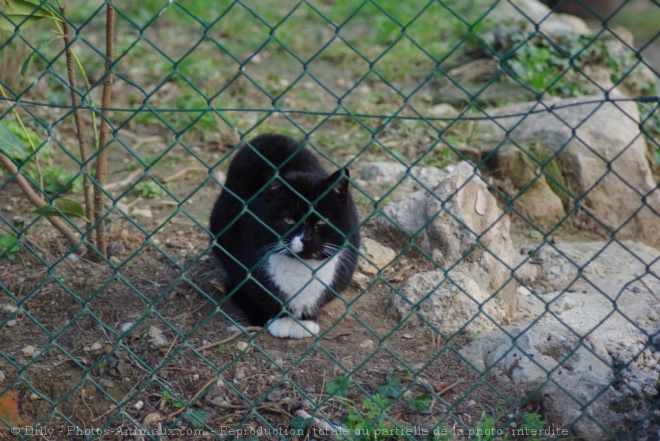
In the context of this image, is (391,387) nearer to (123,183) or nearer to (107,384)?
(107,384)

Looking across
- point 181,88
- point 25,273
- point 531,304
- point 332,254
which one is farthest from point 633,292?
point 181,88

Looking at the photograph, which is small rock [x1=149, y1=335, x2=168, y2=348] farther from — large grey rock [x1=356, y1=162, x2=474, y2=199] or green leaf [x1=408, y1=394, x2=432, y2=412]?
large grey rock [x1=356, y1=162, x2=474, y2=199]

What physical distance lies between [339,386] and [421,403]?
1.06ft

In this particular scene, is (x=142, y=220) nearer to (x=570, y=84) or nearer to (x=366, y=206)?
(x=366, y=206)

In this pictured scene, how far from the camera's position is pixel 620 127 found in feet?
16.0

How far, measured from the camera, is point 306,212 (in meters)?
3.22

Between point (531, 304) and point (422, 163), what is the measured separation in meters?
1.54

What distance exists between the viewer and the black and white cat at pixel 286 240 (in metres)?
3.22

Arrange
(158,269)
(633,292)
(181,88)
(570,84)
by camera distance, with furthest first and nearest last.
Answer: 1. (181,88)
2. (570,84)
3. (158,269)
4. (633,292)

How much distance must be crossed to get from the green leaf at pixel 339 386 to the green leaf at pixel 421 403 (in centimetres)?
26

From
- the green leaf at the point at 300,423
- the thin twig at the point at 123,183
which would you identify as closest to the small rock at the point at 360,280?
the green leaf at the point at 300,423

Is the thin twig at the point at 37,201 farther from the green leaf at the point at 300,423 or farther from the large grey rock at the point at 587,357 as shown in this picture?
the large grey rock at the point at 587,357

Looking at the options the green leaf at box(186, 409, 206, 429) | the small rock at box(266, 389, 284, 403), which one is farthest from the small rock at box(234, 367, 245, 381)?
the green leaf at box(186, 409, 206, 429)

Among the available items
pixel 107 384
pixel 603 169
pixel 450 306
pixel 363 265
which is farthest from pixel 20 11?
pixel 603 169
